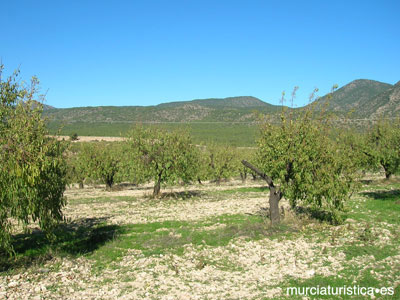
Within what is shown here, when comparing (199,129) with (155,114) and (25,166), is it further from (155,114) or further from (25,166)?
(25,166)

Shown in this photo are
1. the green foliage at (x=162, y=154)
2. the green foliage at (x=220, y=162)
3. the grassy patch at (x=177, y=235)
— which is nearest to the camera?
the grassy patch at (x=177, y=235)

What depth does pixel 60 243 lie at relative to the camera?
49.2ft

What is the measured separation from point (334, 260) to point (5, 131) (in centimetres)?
1286

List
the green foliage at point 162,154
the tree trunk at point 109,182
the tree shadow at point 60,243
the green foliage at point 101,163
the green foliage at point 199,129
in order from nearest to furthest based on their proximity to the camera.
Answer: the tree shadow at point 60,243
the green foliage at point 162,154
the green foliage at point 101,163
the tree trunk at point 109,182
the green foliage at point 199,129

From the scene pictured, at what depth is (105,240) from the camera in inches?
622

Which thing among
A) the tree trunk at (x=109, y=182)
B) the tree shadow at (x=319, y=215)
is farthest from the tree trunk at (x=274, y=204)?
the tree trunk at (x=109, y=182)

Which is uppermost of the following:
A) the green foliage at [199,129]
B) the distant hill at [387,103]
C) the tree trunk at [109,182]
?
the distant hill at [387,103]

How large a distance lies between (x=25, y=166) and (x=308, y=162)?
12.6 m

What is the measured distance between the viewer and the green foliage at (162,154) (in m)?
30.0

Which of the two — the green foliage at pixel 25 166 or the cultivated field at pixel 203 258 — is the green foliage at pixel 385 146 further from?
the green foliage at pixel 25 166

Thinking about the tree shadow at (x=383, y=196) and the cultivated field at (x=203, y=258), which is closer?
the cultivated field at (x=203, y=258)

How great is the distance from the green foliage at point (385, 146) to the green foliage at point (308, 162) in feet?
51.6

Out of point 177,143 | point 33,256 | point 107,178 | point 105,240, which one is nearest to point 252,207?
point 177,143

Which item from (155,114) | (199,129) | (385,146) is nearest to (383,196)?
(385,146)
